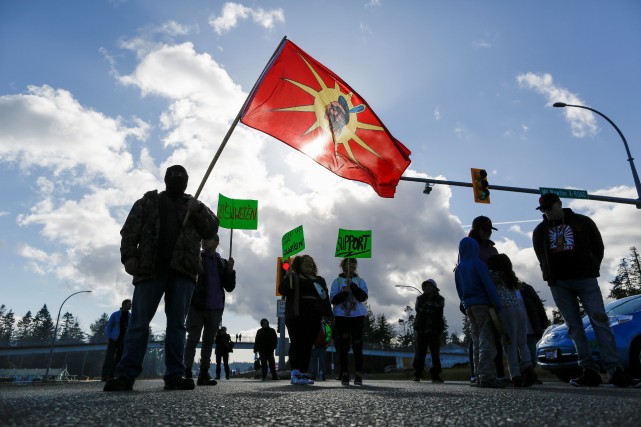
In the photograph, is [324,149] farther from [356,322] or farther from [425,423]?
[425,423]

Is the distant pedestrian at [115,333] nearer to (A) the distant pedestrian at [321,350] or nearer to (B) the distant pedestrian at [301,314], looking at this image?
(A) the distant pedestrian at [321,350]

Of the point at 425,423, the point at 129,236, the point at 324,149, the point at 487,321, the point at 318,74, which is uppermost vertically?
the point at 318,74

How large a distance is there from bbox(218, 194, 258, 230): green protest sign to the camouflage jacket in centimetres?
947

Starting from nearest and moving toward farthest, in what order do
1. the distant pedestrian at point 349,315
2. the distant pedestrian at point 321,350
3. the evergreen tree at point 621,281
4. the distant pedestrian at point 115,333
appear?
the distant pedestrian at point 349,315
the distant pedestrian at point 115,333
the distant pedestrian at point 321,350
the evergreen tree at point 621,281

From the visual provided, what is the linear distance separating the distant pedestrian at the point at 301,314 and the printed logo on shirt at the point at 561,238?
3.10 meters

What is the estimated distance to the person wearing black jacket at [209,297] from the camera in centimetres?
731

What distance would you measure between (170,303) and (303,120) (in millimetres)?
3342

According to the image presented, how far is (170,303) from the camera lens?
453cm

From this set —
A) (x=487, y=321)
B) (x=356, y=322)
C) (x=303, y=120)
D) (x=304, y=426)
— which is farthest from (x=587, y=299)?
(x=304, y=426)

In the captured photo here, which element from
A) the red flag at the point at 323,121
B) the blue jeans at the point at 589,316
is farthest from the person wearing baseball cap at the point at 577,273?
the red flag at the point at 323,121

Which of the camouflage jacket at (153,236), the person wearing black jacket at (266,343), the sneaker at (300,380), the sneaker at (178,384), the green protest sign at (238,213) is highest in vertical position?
the green protest sign at (238,213)

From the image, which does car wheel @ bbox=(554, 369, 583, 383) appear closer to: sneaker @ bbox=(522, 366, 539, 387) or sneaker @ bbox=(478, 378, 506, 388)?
sneaker @ bbox=(522, 366, 539, 387)

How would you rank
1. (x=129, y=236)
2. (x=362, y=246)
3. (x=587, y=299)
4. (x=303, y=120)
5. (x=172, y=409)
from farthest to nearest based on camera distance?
1. (x=362, y=246)
2. (x=303, y=120)
3. (x=587, y=299)
4. (x=129, y=236)
5. (x=172, y=409)

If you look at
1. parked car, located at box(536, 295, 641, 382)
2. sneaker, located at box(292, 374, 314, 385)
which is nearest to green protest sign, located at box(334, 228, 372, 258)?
parked car, located at box(536, 295, 641, 382)
